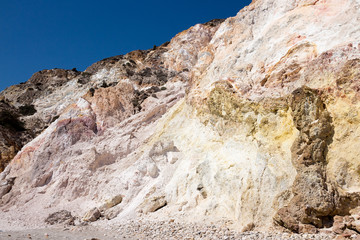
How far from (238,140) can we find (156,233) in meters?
4.37

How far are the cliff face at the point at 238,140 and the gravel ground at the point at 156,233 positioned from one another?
45 cm

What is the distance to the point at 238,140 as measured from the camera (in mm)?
10383

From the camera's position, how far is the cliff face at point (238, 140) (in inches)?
287

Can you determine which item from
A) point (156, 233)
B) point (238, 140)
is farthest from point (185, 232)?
point (238, 140)

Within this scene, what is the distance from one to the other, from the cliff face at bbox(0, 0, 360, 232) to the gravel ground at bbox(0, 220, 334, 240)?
17.6 inches

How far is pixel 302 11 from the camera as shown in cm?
1272

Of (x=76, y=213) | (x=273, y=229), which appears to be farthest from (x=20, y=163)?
(x=273, y=229)

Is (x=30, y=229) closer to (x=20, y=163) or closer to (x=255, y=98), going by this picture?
(x=20, y=163)

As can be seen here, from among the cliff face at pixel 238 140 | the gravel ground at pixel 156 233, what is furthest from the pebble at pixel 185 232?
the cliff face at pixel 238 140

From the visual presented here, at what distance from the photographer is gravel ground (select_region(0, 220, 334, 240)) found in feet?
23.1

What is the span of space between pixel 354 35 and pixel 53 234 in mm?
13357

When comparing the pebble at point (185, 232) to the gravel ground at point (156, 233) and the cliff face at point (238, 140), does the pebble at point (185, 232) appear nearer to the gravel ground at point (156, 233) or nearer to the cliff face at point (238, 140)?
the gravel ground at point (156, 233)

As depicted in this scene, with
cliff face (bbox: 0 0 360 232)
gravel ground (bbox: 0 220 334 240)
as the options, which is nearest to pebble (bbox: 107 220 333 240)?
gravel ground (bbox: 0 220 334 240)

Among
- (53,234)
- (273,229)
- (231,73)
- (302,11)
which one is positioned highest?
(302,11)
